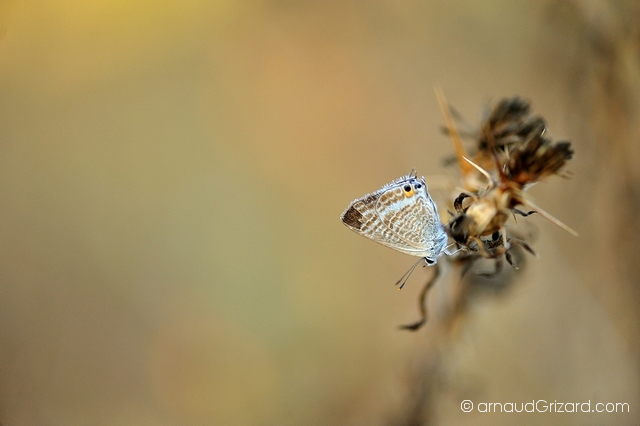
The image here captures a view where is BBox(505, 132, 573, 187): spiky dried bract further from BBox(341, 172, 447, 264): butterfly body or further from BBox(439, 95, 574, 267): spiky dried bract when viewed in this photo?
BBox(341, 172, 447, 264): butterfly body

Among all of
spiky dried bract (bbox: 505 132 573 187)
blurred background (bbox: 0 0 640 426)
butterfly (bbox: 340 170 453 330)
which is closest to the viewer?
spiky dried bract (bbox: 505 132 573 187)

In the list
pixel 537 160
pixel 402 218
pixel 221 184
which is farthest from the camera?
pixel 221 184

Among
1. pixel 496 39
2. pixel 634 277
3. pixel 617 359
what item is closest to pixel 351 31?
pixel 496 39

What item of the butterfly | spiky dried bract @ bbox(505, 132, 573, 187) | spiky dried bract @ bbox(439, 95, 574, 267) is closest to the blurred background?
the butterfly

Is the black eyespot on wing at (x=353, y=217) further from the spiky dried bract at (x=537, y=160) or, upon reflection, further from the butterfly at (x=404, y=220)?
the spiky dried bract at (x=537, y=160)

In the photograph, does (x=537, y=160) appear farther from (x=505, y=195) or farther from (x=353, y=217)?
(x=353, y=217)

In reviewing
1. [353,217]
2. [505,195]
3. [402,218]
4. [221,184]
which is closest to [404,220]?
[402,218]
